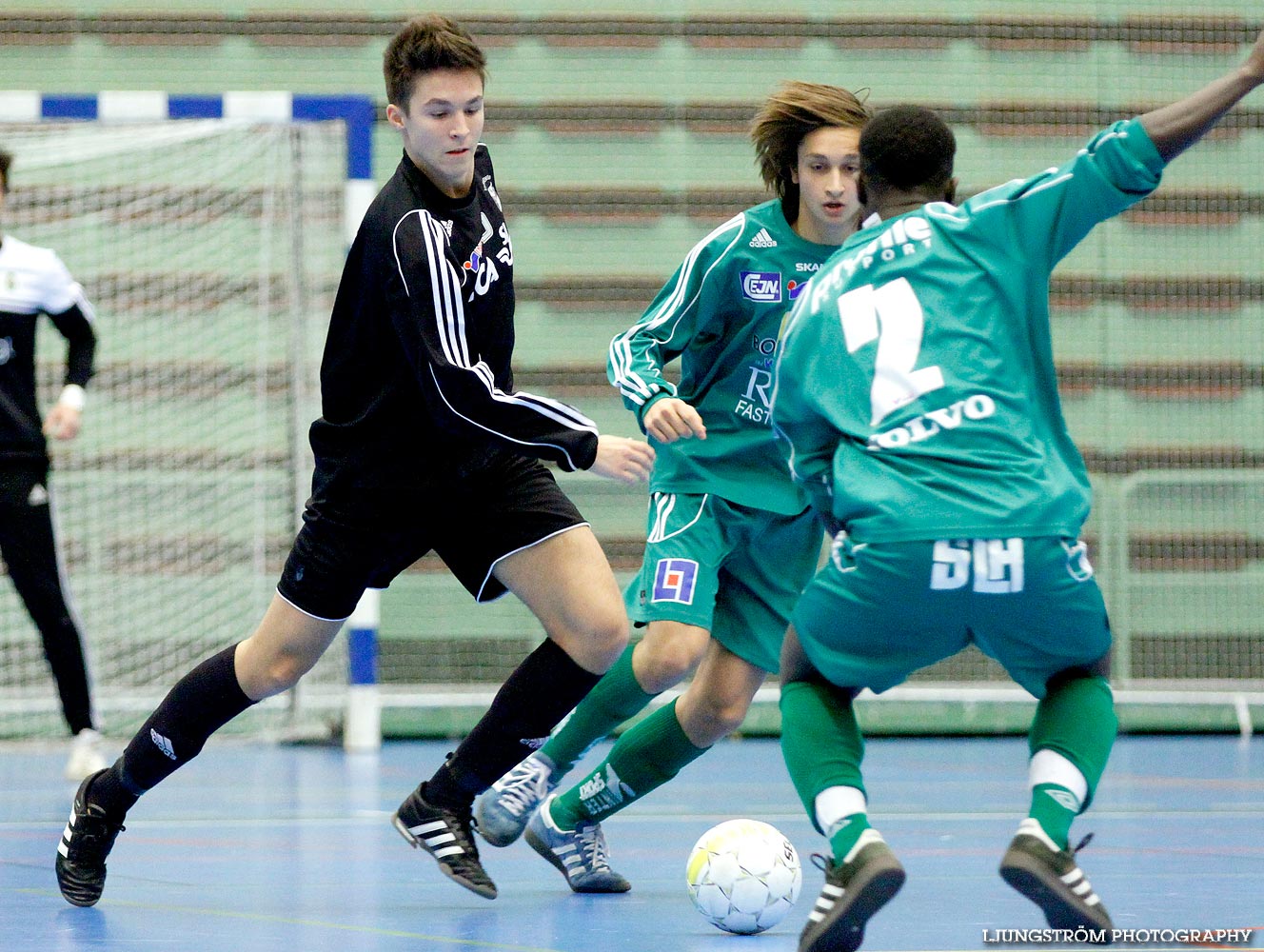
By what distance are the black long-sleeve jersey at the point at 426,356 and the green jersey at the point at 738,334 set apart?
490 mm

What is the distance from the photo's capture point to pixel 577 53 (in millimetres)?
8305

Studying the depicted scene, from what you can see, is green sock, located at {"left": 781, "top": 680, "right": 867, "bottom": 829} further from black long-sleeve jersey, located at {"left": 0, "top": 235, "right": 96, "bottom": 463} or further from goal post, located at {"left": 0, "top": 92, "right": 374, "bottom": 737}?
goal post, located at {"left": 0, "top": 92, "right": 374, "bottom": 737}

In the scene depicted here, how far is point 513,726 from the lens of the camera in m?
3.78

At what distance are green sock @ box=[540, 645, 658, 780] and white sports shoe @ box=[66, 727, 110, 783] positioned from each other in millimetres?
2690

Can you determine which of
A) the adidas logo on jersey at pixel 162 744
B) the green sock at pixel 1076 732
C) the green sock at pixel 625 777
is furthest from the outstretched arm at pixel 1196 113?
the adidas logo on jersey at pixel 162 744

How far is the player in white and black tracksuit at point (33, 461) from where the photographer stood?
6.21 metres

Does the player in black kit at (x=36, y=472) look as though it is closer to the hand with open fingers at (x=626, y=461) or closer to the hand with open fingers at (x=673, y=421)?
the hand with open fingers at (x=673, y=421)

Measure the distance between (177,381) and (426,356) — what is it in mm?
4991

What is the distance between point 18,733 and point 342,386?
187 inches

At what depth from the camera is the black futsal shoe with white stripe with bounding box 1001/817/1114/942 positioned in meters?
2.58

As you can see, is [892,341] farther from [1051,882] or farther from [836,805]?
[1051,882]

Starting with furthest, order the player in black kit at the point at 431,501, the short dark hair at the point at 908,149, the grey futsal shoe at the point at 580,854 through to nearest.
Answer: the grey futsal shoe at the point at 580,854 → the player in black kit at the point at 431,501 → the short dark hair at the point at 908,149

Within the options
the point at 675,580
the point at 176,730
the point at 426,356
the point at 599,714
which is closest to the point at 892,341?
the point at 426,356

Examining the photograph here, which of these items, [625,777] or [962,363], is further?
[625,777]
